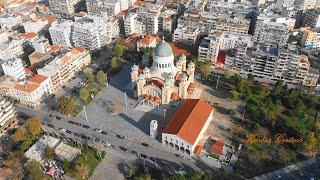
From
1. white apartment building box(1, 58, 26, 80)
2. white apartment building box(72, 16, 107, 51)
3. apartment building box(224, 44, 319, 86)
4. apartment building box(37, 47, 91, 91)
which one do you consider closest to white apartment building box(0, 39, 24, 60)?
white apartment building box(1, 58, 26, 80)

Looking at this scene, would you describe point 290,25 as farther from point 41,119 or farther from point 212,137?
point 41,119

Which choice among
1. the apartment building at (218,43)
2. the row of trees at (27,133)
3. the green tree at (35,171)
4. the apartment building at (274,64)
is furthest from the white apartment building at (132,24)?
the green tree at (35,171)

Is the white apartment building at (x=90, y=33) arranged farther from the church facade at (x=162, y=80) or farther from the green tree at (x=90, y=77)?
the church facade at (x=162, y=80)

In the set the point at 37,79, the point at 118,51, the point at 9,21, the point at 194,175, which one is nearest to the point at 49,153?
the point at 37,79

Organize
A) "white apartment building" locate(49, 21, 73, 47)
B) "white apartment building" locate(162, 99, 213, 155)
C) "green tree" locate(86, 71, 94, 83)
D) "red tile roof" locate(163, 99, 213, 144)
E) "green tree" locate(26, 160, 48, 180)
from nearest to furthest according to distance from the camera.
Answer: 1. "green tree" locate(26, 160, 48, 180)
2. "white apartment building" locate(162, 99, 213, 155)
3. "red tile roof" locate(163, 99, 213, 144)
4. "green tree" locate(86, 71, 94, 83)
5. "white apartment building" locate(49, 21, 73, 47)

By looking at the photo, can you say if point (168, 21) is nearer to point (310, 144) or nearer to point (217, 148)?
point (217, 148)

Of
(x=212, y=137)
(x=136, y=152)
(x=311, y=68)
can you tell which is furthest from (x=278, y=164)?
(x=311, y=68)

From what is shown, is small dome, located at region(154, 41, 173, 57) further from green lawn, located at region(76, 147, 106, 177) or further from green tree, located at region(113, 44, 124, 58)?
green lawn, located at region(76, 147, 106, 177)
